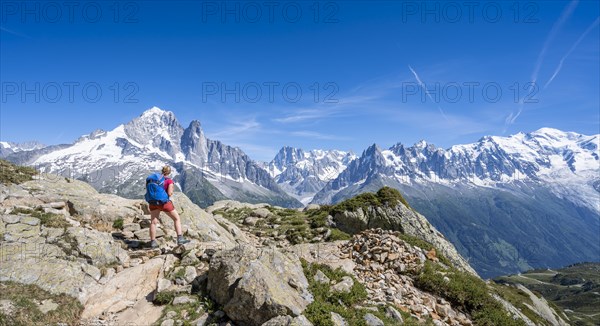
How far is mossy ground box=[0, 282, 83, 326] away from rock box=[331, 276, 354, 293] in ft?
33.8

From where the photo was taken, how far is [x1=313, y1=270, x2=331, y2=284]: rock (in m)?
14.9

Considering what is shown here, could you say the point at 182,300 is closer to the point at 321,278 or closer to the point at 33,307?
the point at 33,307

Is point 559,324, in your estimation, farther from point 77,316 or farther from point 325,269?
point 77,316

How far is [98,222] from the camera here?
2189 centimetres

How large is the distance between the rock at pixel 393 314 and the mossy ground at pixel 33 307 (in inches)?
482

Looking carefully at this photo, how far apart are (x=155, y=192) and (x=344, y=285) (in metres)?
11.3

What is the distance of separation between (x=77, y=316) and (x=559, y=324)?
49.9 meters

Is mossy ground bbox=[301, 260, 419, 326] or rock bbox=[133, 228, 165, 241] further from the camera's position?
rock bbox=[133, 228, 165, 241]

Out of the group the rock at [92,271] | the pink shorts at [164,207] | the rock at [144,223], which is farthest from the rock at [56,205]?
the rock at [92,271]

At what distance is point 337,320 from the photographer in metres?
11.9

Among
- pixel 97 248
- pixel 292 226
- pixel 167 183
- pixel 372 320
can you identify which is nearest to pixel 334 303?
pixel 372 320

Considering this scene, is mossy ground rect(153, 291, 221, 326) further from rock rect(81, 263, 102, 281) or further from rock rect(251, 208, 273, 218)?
rock rect(251, 208, 273, 218)

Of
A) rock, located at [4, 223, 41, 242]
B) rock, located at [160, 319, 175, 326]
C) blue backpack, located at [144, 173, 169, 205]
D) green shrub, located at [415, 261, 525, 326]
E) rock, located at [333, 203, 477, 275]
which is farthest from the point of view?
rock, located at [333, 203, 477, 275]

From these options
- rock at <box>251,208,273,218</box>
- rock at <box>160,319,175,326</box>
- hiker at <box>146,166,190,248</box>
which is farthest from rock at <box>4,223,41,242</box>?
rock at <box>251,208,273,218</box>
